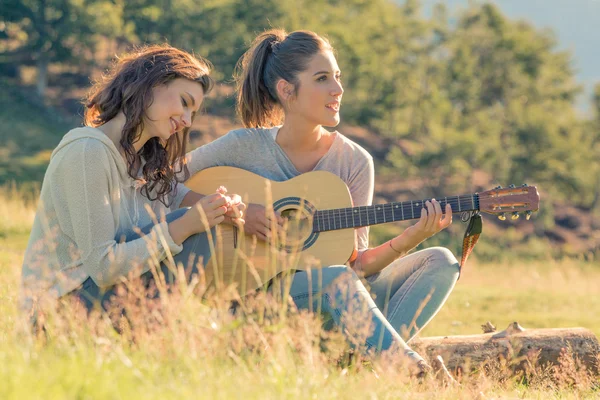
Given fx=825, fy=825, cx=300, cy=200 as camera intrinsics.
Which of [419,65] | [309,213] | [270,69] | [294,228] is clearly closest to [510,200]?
[309,213]

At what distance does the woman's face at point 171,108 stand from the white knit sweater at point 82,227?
0.27m

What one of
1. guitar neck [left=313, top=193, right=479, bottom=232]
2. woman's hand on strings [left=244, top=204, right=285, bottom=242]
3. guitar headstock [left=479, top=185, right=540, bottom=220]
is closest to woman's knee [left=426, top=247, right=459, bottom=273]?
guitar neck [left=313, top=193, right=479, bottom=232]

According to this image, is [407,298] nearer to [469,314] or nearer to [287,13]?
[469,314]

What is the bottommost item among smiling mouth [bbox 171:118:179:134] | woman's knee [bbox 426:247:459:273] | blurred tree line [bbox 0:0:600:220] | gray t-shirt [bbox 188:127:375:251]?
woman's knee [bbox 426:247:459:273]

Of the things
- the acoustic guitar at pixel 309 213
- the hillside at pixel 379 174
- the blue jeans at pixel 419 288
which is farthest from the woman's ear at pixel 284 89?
the hillside at pixel 379 174

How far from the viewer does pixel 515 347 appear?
5.06 m

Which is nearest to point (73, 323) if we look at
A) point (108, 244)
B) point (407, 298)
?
point (108, 244)

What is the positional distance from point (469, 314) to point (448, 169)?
30.4 m

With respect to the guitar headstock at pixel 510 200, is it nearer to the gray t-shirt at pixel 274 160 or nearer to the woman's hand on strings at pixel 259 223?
the gray t-shirt at pixel 274 160

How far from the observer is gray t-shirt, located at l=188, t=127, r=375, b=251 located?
5.40 m

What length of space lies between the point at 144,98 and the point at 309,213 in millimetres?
1345

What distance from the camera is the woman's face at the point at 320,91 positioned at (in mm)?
5289

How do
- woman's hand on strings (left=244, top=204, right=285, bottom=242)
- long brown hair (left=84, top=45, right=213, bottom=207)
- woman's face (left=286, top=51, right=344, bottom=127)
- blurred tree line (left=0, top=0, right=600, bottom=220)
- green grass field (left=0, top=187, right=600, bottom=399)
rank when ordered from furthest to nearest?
1. blurred tree line (left=0, top=0, right=600, bottom=220)
2. woman's face (left=286, top=51, right=344, bottom=127)
3. woman's hand on strings (left=244, top=204, right=285, bottom=242)
4. long brown hair (left=84, top=45, right=213, bottom=207)
5. green grass field (left=0, top=187, right=600, bottom=399)

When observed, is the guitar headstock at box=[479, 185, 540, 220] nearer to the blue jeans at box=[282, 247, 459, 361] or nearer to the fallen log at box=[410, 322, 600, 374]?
the blue jeans at box=[282, 247, 459, 361]
